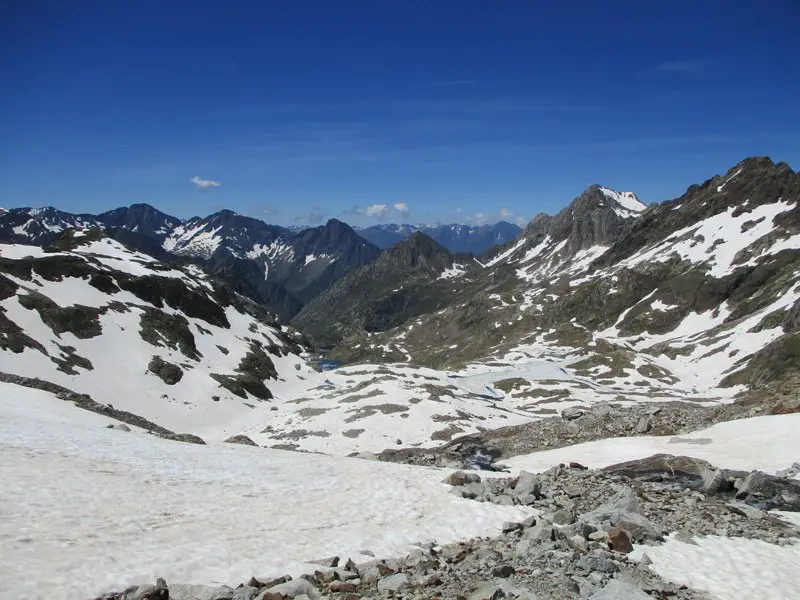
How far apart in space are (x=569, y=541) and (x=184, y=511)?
39.4ft

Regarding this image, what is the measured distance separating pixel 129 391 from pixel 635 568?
7953 cm

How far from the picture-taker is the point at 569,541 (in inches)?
588

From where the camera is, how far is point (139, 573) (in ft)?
39.6

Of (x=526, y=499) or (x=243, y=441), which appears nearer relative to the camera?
(x=526, y=499)

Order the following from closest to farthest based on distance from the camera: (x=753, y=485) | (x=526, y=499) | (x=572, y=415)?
1. (x=526, y=499)
2. (x=753, y=485)
3. (x=572, y=415)

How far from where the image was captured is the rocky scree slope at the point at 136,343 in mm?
74312

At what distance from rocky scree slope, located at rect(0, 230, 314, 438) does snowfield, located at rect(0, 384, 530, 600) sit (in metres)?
38.3

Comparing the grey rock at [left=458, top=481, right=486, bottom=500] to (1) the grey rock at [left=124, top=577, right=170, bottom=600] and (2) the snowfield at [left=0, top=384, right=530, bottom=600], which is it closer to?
(2) the snowfield at [left=0, top=384, right=530, bottom=600]

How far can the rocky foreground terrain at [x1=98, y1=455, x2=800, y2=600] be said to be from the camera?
1166cm

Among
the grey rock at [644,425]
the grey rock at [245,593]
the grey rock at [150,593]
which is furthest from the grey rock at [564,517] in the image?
the grey rock at [644,425]

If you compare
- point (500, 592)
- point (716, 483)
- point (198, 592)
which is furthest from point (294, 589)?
point (716, 483)

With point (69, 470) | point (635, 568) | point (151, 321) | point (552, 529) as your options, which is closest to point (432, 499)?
point (552, 529)

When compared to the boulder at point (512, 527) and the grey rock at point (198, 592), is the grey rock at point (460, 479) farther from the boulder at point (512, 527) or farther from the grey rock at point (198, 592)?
the grey rock at point (198, 592)

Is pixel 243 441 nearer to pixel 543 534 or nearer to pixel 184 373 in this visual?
pixel 543 534
